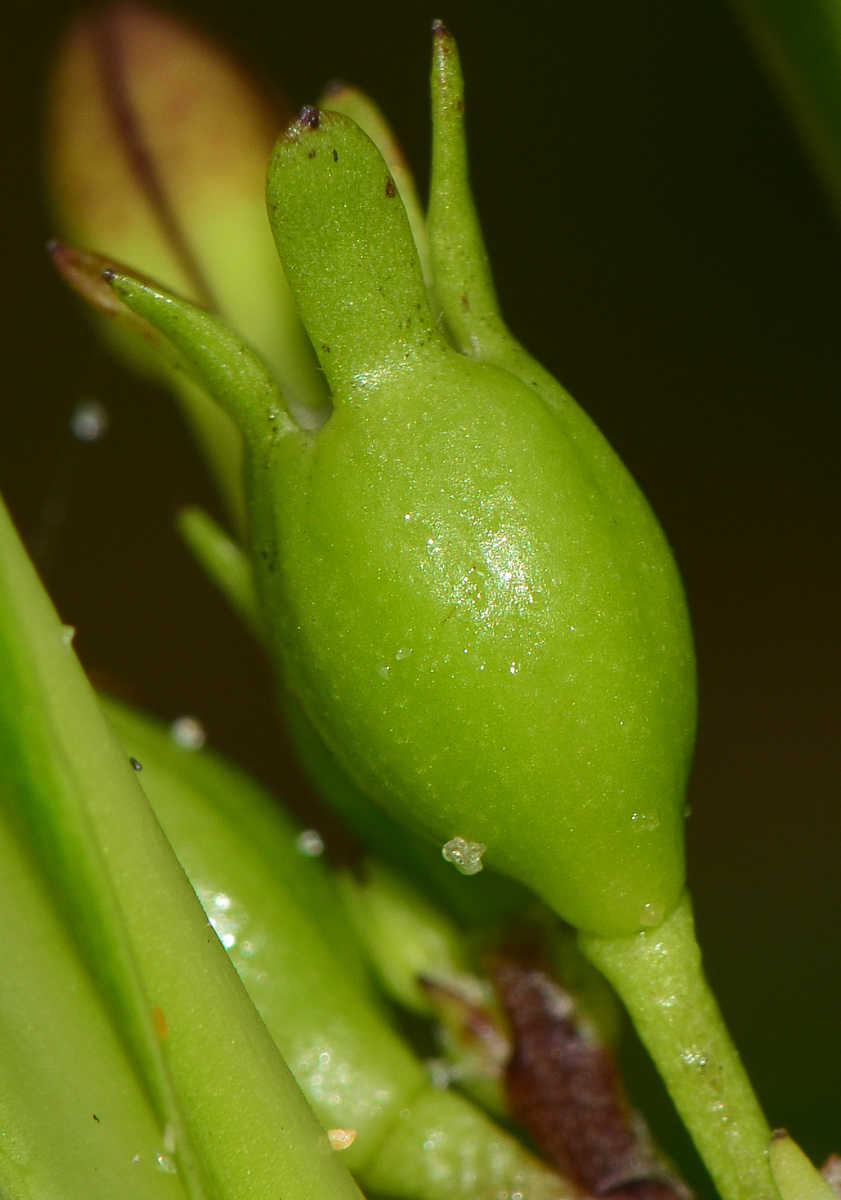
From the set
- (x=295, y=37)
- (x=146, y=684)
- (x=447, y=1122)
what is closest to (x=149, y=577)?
(x=146, y=684)

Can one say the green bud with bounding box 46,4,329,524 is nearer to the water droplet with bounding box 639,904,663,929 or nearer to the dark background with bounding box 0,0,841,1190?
the water droplet with bounding box 639,904,663,929

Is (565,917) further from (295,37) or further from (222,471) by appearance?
(295,37)

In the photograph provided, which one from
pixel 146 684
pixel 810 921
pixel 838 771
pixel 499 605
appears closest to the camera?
pixel 499 605

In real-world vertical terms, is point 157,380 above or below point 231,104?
below

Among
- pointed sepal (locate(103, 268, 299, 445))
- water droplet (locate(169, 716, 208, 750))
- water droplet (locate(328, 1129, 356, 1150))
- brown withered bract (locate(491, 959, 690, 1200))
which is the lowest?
brown withered bract (locate(491, 959, 690, 1200))

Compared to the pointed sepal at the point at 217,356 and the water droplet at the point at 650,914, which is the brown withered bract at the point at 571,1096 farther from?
the pointed sepal at the point at 217,356

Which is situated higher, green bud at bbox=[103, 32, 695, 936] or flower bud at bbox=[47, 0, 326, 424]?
flower bud at bbox=[47, 0, 326, 424]

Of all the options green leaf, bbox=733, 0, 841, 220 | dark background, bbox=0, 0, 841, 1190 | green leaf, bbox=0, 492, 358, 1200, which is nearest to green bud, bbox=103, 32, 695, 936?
green leaf, bbox=0, 492, 358, 1200

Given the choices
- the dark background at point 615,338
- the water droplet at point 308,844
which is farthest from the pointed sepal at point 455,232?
the dark background at point 615,338
